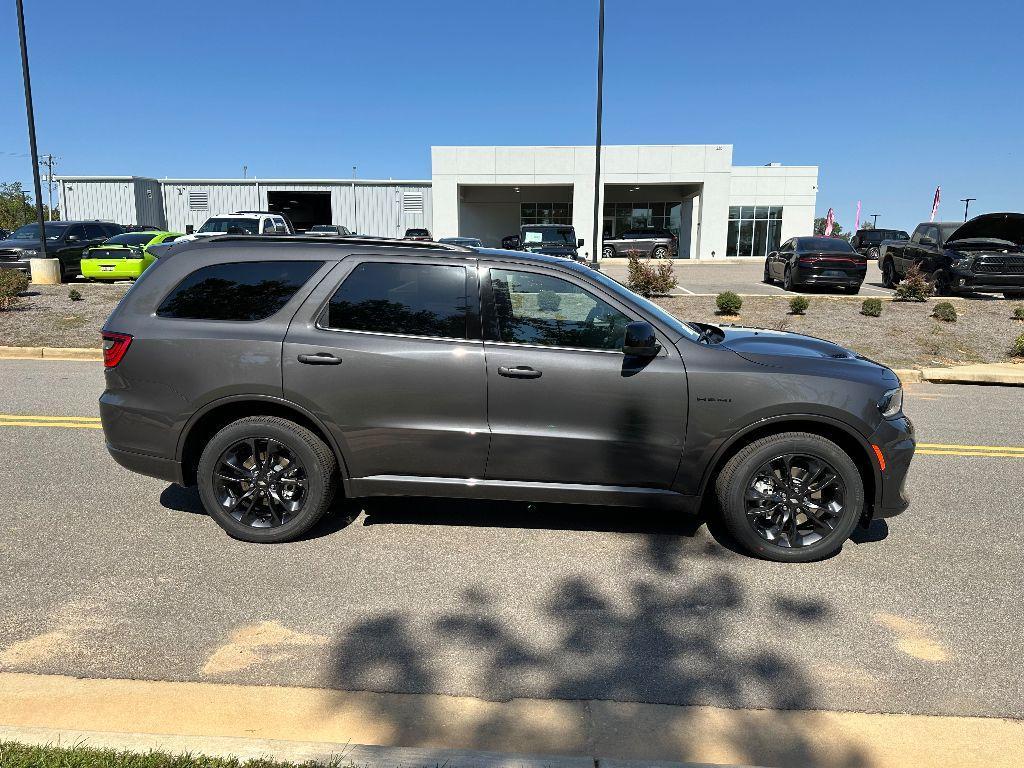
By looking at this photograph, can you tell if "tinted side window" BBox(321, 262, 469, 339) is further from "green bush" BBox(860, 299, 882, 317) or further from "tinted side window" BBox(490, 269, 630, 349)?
"green bush" BBox(860, 299, 882, 317)

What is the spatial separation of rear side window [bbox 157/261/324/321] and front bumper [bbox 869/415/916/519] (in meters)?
3.48

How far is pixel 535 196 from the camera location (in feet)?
161

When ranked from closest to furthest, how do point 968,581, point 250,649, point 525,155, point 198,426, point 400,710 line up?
point 400,710 < point 250,649 < point 968,581 < point 198,426 < point 525,155

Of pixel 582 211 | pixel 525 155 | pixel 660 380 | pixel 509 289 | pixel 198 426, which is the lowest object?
pixel 198 426

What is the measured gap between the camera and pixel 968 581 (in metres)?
4.24

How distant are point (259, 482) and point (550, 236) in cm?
2098

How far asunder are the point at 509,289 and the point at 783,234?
46234 millimetres

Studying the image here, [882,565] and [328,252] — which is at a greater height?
[328,252]

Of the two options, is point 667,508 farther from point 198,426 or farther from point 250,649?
point 198,426

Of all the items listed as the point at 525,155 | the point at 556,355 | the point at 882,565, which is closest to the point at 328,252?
the point at 556,355

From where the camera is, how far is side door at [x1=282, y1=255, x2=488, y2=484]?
4.35 m

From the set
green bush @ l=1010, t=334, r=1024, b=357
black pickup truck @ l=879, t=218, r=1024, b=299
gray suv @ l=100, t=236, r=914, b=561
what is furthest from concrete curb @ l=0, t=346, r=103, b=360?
black pickup truck @ l=879, t=218, r=1024, b=299

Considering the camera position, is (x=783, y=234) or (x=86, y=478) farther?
(x=783, y=234)

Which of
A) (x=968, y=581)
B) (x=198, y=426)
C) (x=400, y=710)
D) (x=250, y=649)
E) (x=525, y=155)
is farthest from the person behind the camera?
(x=525, y=155)
